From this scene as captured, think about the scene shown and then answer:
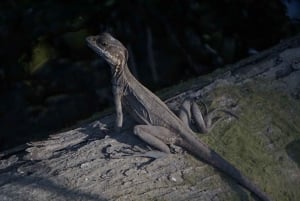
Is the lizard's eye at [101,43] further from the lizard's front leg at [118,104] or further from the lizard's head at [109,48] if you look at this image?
the lizard's front leg at [118,104]

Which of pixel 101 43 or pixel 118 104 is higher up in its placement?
pixel 101 43

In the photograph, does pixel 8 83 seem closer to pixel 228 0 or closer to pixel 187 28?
pixel 187 28

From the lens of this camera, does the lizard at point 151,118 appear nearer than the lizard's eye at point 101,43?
Answer: Yes

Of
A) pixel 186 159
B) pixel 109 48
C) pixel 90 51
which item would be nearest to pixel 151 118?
pixel 186 159

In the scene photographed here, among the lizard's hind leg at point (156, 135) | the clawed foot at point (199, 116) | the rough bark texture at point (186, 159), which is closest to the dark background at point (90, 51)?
the rough bark texture at point (186, 159)

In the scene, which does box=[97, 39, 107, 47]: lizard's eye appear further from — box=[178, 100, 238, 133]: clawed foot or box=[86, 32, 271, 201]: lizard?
box=[178, 100, 238, 133]: clawed foot

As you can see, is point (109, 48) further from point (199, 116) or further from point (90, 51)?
point (90, 51)
